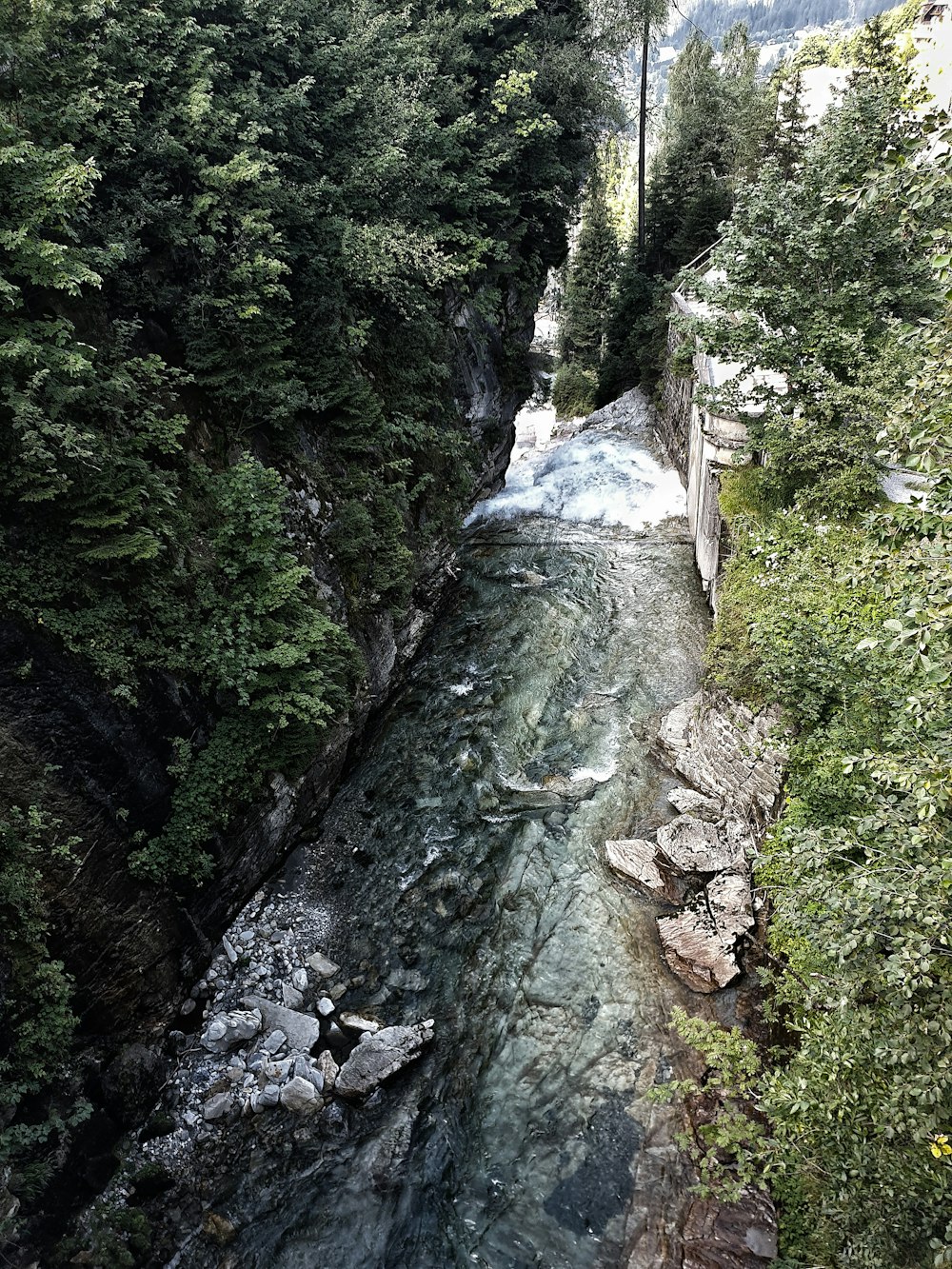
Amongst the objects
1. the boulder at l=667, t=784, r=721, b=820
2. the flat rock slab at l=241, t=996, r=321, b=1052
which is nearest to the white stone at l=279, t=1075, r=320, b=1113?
the flat rock slab at l=241, t=996, r=321, b=1052

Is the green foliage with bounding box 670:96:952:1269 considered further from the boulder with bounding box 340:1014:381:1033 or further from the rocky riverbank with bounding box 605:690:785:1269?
the boulder with bounding box 340:1014:381:1033

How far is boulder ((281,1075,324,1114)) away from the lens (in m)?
7.64

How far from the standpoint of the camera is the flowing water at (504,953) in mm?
6727

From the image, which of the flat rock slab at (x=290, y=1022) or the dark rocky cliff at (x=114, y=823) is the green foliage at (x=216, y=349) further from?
the flat rock slab at (x=290, y=1022)

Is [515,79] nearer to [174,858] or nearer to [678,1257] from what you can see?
[174,858]

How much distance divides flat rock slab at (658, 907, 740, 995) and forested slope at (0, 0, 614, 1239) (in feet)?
18.7

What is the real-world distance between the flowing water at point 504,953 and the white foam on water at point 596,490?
4.29 metres

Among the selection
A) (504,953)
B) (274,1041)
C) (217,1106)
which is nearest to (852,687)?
(504,953)

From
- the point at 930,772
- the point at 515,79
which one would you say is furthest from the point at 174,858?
the point at 515,79

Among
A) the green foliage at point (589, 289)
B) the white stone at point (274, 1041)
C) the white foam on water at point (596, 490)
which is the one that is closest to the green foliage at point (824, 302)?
the white foam on water at point (596, 490)

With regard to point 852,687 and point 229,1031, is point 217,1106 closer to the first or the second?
point 229,1031

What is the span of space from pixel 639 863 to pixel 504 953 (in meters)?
2.39

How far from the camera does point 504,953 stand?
9.14 meters

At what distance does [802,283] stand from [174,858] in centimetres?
1386
